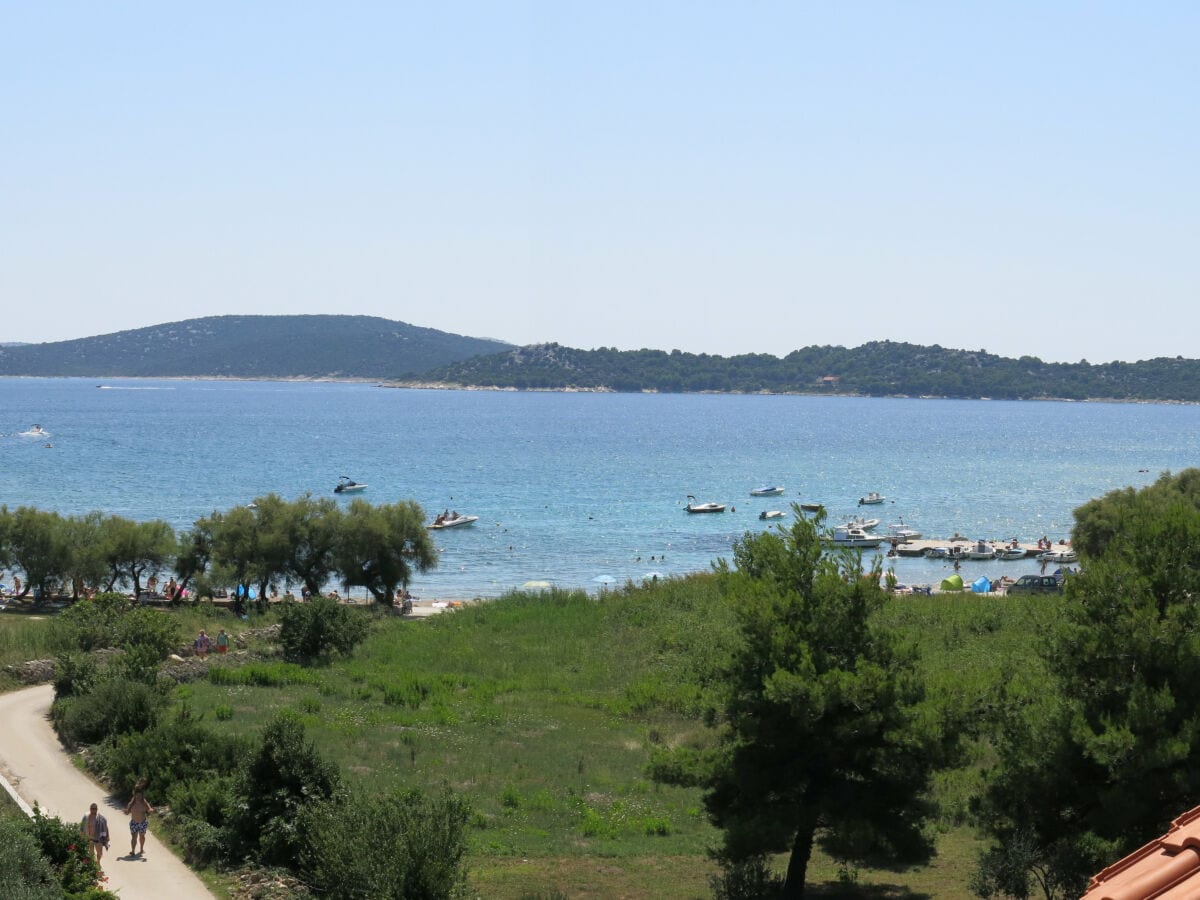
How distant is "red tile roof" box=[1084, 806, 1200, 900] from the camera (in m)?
5.23

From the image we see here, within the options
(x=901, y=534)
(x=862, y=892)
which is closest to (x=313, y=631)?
(x=862, y=892)

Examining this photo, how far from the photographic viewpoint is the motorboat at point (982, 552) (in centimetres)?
7444

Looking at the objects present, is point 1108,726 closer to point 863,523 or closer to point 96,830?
point 96,830

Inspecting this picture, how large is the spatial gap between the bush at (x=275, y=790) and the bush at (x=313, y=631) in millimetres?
16784

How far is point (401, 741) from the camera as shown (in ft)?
87.7

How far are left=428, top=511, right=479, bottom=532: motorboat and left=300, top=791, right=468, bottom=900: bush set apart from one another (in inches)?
2678

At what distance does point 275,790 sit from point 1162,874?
53.7ft

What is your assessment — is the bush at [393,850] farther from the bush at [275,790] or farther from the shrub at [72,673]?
the shrub at [72,673]

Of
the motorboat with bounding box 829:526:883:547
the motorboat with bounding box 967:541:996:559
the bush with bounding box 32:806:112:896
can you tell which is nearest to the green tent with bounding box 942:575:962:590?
the motorboat with bounding box 967:541:996:559

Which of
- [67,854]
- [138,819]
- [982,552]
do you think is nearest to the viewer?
[67,854]

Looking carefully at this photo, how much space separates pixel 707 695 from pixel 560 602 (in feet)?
90.1

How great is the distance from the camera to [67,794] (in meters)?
22.3

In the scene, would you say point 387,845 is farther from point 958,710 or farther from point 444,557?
point 444,557

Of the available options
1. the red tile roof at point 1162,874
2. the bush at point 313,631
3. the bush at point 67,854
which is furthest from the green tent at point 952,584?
the red tile roof at point 1162,874
